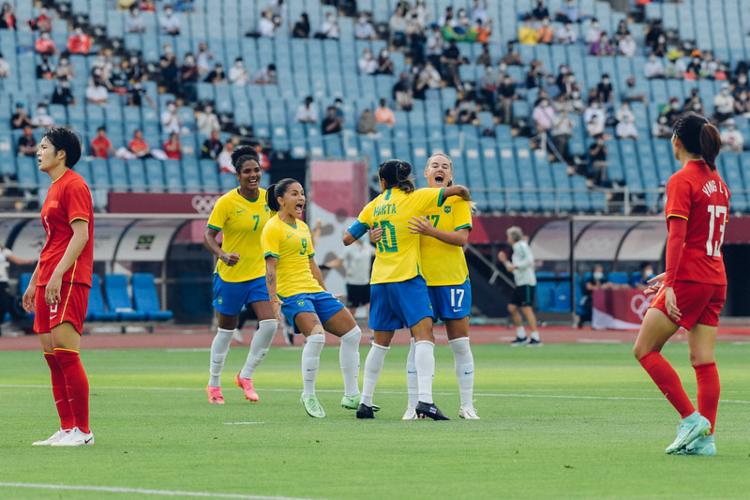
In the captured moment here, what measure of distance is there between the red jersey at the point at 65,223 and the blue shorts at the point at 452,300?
3.89 m

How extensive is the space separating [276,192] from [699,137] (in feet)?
18.5

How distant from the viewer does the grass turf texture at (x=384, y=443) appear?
930 centimetres

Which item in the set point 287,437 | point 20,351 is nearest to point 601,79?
point 20,351

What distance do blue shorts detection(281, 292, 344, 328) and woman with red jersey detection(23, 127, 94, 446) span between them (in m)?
3.84

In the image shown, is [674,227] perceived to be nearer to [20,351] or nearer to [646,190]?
[20,351]

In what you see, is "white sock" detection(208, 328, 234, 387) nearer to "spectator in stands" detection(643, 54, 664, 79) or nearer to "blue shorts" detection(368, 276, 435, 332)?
"blue shorts" detection(368, 276, 435, 332)

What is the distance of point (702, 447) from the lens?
35.6ft

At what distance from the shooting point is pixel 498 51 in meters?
48.4

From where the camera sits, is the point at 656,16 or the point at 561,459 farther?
the point at 656,16

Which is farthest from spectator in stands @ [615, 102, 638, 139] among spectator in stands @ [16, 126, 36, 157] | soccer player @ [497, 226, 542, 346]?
spectator in stands @ [16, 126, 36, 157]

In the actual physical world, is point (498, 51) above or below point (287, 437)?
above

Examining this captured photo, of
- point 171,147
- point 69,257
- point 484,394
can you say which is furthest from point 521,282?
point 69,257

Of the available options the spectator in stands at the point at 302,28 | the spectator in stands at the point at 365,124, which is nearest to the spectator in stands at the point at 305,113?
the spectator in stands at the point at 365,124

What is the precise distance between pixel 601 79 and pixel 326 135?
10.6m
